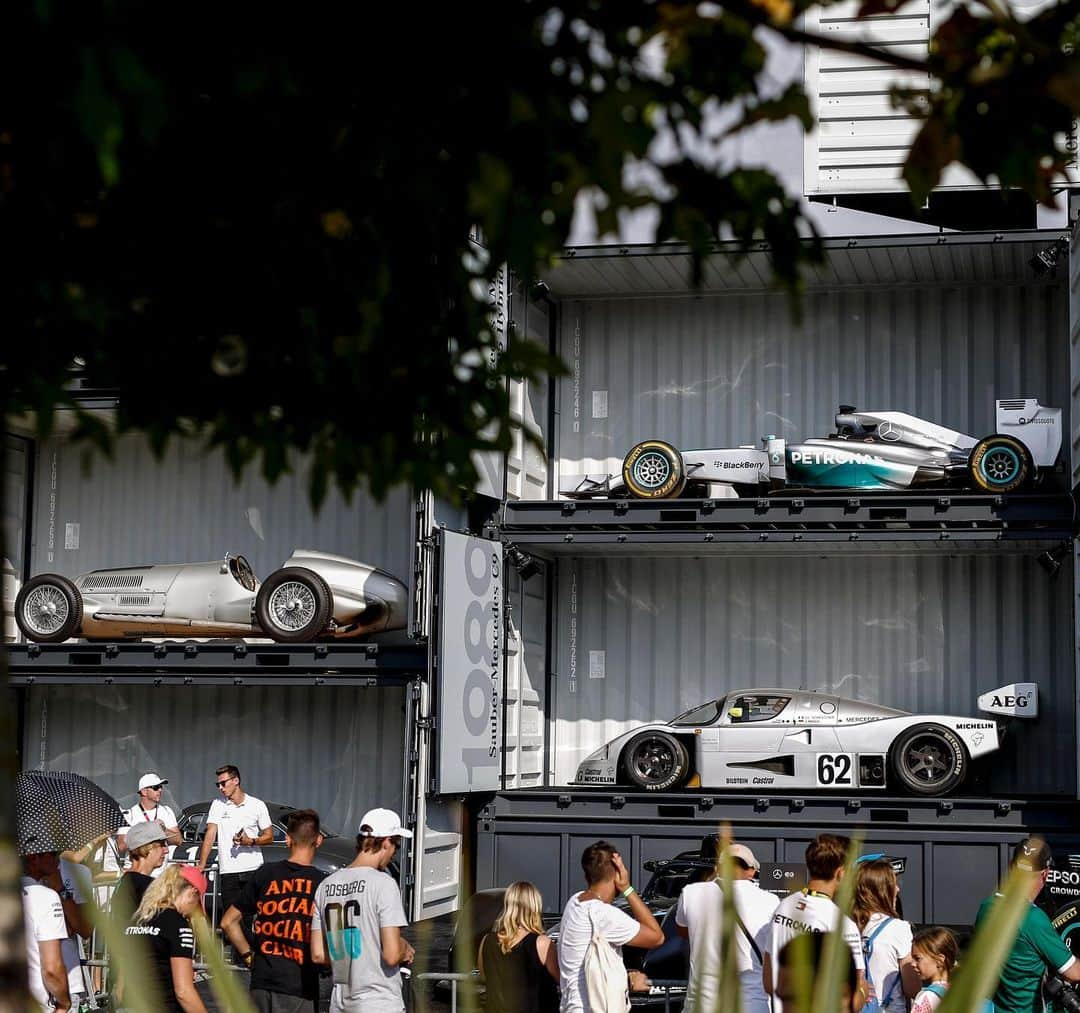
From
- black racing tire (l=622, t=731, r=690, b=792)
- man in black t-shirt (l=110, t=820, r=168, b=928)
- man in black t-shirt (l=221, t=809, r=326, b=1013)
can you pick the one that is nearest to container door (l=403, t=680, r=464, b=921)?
black racing tire (l=622, t=731, r=690, b=792)

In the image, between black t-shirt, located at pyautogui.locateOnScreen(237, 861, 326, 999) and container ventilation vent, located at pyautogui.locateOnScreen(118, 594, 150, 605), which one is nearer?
black t-shirt, located at pyautogui.locateOnScreen(237, 861, 326, 999)

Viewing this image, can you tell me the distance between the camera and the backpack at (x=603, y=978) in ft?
20.5

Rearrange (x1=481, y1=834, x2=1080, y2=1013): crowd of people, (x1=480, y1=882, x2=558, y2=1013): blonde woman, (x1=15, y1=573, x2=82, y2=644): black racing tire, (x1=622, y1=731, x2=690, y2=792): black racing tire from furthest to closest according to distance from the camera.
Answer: (x1=15, y1=573, x2=82, y2=644): black racing tire → (x1=622, y1=731, x2=690, y2=792): black racing tire → (x1=480, y1=882, x2=558, y2=1013): blonde woman → (x1=481, y1=834, x2=1080, y2=1013): crowd of people

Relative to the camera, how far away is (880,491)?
15.9 metres

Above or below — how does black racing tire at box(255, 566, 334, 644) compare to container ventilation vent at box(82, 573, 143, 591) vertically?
below

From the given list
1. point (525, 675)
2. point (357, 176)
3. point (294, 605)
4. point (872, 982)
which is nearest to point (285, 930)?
point (872, 982)

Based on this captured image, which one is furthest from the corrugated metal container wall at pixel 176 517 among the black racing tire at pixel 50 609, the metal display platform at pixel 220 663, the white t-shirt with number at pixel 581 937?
the white t-shirt with number at pixel 581 937

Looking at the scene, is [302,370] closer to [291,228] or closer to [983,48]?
[291,228]

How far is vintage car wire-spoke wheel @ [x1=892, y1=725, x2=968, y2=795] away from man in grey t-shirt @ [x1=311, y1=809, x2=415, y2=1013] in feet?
31.3

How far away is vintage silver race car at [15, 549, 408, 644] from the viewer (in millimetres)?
17172

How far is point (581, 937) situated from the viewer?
20.9 ft

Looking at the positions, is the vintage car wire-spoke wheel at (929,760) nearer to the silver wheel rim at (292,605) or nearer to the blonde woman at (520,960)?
the silver wheel rim at (292,605)

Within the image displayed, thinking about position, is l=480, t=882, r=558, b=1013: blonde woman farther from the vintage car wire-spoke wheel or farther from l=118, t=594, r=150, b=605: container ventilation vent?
l=118, t=594, r=150, b=605: container ventilation vent

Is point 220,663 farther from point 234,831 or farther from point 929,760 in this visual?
point 929,760
